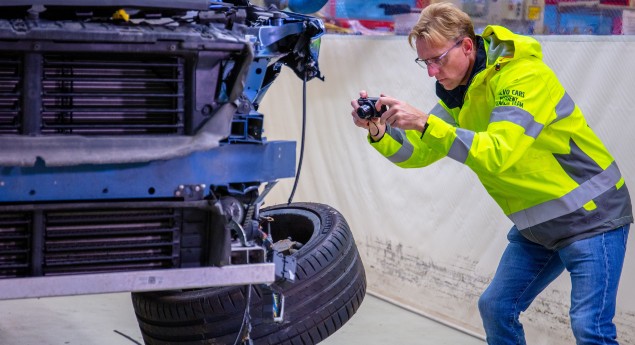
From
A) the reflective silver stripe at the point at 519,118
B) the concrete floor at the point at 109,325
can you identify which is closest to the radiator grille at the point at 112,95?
A: the reflective silver stripe at the point at 519,118

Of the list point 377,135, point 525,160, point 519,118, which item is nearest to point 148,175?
point 377,135

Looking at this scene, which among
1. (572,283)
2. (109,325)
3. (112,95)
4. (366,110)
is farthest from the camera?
(109,325)

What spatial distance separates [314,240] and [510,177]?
124 cm

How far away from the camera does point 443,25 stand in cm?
415

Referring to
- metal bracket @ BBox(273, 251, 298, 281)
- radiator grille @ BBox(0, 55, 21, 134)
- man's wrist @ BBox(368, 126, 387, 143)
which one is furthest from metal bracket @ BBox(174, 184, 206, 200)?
man's wrist @ BBox(368, 126, 387, 143)

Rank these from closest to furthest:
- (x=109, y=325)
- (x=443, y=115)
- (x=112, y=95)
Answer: (x=112, y=95) < (x=443, y=115) < (x=109, y=325)

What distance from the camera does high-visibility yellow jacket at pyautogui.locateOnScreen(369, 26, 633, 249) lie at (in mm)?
3875

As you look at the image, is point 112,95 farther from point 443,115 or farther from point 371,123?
point 443,115

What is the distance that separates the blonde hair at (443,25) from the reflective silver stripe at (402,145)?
483 millimetres

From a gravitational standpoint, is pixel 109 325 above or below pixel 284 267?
below

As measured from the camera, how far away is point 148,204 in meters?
3.65

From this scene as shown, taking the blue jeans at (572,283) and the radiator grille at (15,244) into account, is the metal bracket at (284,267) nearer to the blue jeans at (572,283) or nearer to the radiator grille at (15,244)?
the blue jeans at (572,283)

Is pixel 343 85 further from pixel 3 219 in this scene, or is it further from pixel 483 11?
pixel 3 219

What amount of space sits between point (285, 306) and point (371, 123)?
0.97 meters
